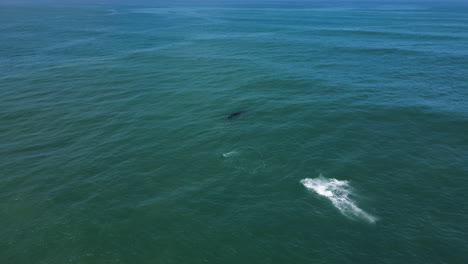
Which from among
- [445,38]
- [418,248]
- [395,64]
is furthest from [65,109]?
[445,38]

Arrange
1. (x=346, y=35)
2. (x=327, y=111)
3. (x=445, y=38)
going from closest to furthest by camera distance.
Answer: (x=327, y=111) → (x=445, y=38) → (x=346, y=35)

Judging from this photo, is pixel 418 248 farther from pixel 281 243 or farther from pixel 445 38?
A: pixel 445 38

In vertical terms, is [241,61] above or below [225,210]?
above

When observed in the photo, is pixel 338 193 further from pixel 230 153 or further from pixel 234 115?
pixel 234 115

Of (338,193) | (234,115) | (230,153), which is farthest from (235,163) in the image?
(234,115)

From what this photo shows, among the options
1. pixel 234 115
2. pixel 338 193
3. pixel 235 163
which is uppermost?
pixel 234 115

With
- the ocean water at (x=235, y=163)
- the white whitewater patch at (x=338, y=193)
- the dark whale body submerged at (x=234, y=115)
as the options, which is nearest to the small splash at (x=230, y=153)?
the ocean water at (x=235, y=163)

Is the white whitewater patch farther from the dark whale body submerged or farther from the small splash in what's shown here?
the dark whale body submerged
